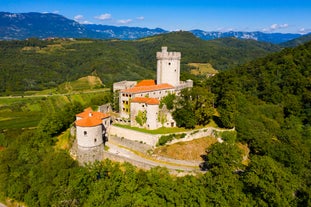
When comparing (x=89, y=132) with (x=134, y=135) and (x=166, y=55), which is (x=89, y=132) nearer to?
(x=134, y=135)

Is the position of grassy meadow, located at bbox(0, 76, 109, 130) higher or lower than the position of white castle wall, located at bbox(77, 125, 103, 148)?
lower

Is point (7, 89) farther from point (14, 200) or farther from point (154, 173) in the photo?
point (154, 173)

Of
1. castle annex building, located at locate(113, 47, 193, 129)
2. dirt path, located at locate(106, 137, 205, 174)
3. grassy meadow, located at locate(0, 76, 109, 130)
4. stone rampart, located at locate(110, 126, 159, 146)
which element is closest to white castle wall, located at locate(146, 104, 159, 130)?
castle annex building, located at locate(113, 47, 193, 129)

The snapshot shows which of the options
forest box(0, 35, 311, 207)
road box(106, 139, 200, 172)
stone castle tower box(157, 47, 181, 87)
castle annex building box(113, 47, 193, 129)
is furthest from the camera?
stone castle tower box(157, 47, 181, 87)

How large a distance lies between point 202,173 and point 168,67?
80.4 feet

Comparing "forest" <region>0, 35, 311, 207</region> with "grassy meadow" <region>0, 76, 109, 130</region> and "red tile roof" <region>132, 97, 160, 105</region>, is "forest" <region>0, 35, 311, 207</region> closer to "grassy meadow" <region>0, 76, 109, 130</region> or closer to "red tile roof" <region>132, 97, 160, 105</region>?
"red tile roof" <region>132, 97, 160, 105</region>

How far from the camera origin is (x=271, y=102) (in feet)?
239

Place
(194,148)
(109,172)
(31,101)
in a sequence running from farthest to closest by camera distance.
Answer: 1. (31,101)
2. (194,148)
3. (109,172)

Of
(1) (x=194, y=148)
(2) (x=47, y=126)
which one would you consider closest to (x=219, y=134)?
(1) (x=194, y=148)

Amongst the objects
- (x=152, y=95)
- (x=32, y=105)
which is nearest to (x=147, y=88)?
(x=152, y=95)

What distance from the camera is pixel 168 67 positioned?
54.8m

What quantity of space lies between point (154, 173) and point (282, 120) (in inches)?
1632

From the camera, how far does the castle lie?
134 ft

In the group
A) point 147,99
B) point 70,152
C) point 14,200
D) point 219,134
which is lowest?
point 14,200
